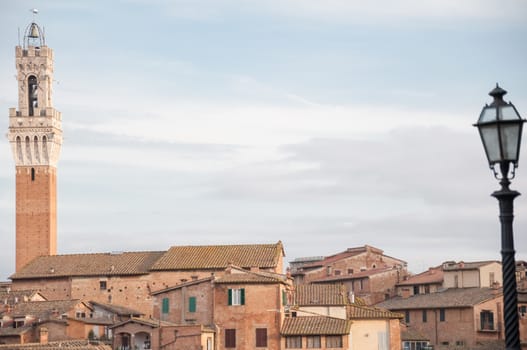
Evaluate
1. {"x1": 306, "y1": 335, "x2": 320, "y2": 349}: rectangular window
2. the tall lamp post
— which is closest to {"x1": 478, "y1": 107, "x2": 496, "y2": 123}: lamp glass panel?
the tall lamp post

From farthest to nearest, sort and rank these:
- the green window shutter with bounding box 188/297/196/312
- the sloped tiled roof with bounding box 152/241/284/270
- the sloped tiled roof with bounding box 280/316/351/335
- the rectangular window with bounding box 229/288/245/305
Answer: the sloped tiled roof with bounding box 152/241/284/270 → the green window shutter with bounding box 188/297/196/312 → the rectangular window with bounding box 229/288/245/305 → the sloped tiled roof with bounding box 280/316/351/335

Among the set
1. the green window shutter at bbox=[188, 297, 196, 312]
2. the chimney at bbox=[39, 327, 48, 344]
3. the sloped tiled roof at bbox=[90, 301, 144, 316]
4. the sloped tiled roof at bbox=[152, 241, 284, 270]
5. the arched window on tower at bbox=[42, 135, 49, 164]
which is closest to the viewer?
the chimney at bbox=[39, 327, 48, 344]

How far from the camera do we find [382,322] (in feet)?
208

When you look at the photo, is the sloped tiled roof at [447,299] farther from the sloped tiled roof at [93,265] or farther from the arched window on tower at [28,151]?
the arched window on tower at [28,151]

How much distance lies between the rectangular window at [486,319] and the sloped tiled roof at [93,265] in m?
21.7

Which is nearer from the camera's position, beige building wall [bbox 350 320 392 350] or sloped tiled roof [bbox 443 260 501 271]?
A: beige building wall [bbox 350 320 392 350]

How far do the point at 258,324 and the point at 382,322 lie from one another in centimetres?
741

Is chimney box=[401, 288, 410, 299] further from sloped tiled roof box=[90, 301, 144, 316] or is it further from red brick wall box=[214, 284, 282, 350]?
red brick wall box=[214, 284, 282, 350]

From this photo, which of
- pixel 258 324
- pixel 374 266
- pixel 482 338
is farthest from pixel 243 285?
pixel 374 266

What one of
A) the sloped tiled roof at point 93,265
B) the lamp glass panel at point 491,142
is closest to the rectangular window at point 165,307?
the sloped tiled roof at point 93,265

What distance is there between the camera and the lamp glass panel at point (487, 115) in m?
9.75

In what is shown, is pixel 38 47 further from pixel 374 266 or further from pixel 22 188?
pixel 374 266

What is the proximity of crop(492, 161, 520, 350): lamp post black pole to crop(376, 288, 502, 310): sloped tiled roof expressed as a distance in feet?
206

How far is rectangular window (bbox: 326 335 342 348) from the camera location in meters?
59.4
